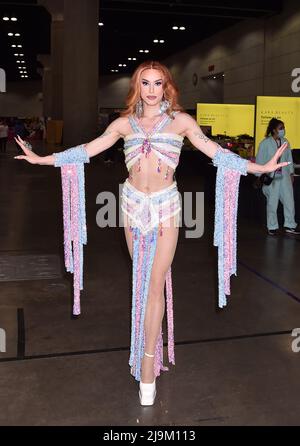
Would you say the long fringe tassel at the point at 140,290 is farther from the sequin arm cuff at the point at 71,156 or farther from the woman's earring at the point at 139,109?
the woman's earring at the point at 139,109

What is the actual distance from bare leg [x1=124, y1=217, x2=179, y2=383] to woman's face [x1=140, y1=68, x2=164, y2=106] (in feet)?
2.01

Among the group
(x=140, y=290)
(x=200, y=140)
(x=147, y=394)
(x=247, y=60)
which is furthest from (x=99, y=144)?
(x=247, y=60)

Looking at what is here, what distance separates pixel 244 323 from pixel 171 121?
6.53 ft

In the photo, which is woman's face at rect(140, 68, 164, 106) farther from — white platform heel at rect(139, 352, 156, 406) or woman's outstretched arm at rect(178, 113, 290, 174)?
white platform heel at rect(139, 352, 156, 406)

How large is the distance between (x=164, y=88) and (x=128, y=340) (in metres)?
1.86

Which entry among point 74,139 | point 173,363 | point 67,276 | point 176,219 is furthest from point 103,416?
point 74,139

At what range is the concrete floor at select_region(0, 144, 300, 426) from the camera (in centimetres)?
283

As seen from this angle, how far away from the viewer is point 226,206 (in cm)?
289

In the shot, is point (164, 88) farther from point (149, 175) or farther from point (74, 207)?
point (74, 207)

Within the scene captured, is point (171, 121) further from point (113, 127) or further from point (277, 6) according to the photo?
point (277, 6)

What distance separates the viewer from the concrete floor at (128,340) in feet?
9.27

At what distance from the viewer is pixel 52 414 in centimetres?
276

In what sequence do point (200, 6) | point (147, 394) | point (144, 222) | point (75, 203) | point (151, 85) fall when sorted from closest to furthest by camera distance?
point (151, 85), point (144, 222), point (147, 394), point (75, 203), point (200, 6)

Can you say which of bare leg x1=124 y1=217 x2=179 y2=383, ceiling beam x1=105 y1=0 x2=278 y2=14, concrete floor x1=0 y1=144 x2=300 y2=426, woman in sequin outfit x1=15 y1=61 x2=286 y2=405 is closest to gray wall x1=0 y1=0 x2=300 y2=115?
ceiling beam x1=105 y1=0 x2=278 y2=14
